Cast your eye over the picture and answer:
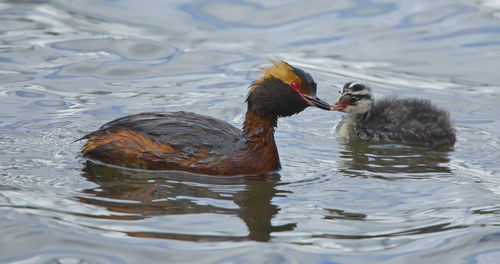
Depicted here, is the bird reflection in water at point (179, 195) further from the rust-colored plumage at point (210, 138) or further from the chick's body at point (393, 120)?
the chick's body at point (393, 120)

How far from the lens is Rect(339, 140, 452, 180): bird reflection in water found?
28.6 feet

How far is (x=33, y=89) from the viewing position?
10.8 m

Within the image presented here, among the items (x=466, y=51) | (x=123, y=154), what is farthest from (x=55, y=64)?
(x=466, y=51)

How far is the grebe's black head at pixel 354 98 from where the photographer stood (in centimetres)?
1033

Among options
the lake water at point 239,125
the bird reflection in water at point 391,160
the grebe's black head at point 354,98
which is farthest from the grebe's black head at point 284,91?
the grebe's black head at point 354,98

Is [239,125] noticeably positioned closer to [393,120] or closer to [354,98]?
[354,98]


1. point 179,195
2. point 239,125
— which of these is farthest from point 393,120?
point 179,195

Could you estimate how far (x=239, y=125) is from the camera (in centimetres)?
1012

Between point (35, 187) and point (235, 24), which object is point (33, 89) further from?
point (235, 24)

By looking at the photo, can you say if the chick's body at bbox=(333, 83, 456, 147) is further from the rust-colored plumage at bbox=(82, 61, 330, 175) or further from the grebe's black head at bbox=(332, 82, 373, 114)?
the rust-colored plumage at bbox=(82, 61, 330, 175)

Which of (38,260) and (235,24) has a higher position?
(235,24)

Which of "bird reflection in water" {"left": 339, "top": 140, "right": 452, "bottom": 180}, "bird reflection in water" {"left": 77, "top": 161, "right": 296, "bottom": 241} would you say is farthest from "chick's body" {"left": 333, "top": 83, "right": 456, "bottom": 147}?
"bird reflection in water" {"left": 77, "top": 161, "right": 296, "bottom": 241}

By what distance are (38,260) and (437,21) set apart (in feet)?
31.9

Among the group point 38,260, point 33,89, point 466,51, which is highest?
point 466,51
